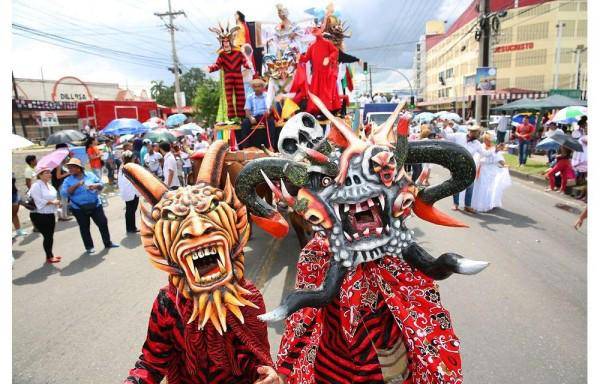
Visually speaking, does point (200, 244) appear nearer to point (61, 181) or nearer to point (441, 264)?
point (441, 264)

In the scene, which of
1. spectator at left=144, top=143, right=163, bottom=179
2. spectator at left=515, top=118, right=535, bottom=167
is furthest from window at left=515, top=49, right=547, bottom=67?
spectator at left=144, top=143, right=163, bottom=179

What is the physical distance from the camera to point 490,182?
303 inches

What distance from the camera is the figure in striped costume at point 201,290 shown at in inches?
65.3

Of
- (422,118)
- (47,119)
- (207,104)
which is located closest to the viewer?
(47,119)

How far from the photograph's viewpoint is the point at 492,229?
677 cm

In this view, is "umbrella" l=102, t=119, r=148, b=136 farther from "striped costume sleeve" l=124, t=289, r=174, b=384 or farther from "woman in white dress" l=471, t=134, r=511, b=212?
"striped costume sleeve" l=124, t=289, r=174, b=384

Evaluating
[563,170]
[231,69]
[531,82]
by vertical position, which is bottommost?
[563,170]

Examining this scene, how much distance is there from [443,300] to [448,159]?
3.01 m

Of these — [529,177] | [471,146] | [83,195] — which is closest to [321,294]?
[83,195]

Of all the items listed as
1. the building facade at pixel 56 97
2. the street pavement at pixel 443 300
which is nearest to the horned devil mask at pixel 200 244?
the street pavement at pixel 443 300

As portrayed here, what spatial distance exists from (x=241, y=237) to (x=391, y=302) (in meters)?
0.78

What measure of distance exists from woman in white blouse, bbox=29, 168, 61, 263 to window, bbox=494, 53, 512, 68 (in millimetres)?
49195

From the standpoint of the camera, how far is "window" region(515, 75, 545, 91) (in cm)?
4197
